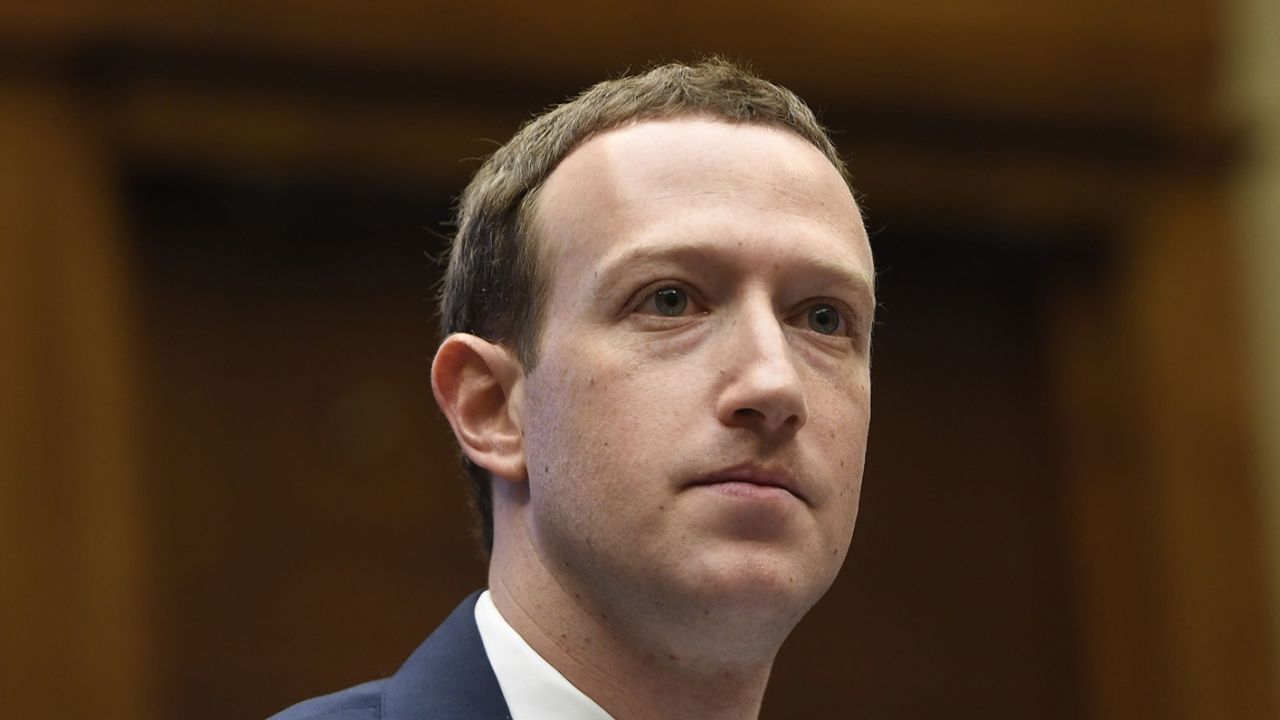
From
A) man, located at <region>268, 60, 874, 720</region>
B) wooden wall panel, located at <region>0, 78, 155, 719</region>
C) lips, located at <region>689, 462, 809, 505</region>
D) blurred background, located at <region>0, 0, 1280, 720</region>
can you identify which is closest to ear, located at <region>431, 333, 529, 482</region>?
man, located at <region>268, 60, 874, 720</region>

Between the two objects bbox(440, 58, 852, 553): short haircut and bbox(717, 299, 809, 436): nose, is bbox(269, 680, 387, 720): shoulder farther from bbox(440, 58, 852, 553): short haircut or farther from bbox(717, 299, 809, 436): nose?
bbox(717, 299, 809, 436): nose

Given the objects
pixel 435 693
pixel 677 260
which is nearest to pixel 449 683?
pixel 435 693

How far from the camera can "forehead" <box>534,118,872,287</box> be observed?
213cm

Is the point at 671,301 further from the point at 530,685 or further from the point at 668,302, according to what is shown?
the point at 530,685

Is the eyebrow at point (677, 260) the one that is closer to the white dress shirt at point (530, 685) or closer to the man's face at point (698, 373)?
the man's face at point (698, 373)

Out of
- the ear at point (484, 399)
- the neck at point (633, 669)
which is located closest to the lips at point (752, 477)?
the neck at point (633, 669)

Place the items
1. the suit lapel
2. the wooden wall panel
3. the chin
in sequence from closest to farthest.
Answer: the chin → the suit lapel → the wooden wall panel

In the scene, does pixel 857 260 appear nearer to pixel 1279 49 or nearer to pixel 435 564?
pixel 435 564

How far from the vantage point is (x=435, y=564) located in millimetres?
4938

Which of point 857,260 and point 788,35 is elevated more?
point 788,35

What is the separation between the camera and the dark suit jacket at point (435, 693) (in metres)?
2.07

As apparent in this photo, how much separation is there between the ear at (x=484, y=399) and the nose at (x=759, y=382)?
33cm

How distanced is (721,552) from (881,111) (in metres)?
3.17

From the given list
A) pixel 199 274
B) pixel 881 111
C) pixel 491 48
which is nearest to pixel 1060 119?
pixel 881 111
